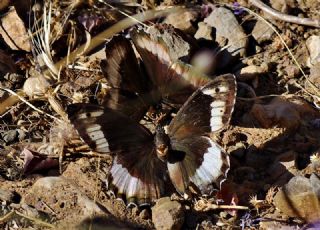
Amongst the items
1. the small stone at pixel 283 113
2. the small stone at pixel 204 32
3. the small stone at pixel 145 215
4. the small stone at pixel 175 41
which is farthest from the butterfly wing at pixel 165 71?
the small stone at pixel 145 215

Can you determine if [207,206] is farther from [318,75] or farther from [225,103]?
[318,75]

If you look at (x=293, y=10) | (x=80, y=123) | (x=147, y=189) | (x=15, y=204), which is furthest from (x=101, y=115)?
(x=293, y=10)

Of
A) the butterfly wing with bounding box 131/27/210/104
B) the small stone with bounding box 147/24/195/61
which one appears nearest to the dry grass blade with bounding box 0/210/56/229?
the butterfly wing with bounding box 131/27/210/104

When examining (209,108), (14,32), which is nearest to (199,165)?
(209,108)

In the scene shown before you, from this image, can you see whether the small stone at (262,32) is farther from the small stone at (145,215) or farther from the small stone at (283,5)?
the small stone at (145,215)

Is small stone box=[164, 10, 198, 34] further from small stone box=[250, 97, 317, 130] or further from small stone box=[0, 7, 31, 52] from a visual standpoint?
small stone box=[0, 7, 31, 52]

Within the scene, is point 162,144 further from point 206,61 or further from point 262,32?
point 262,32
